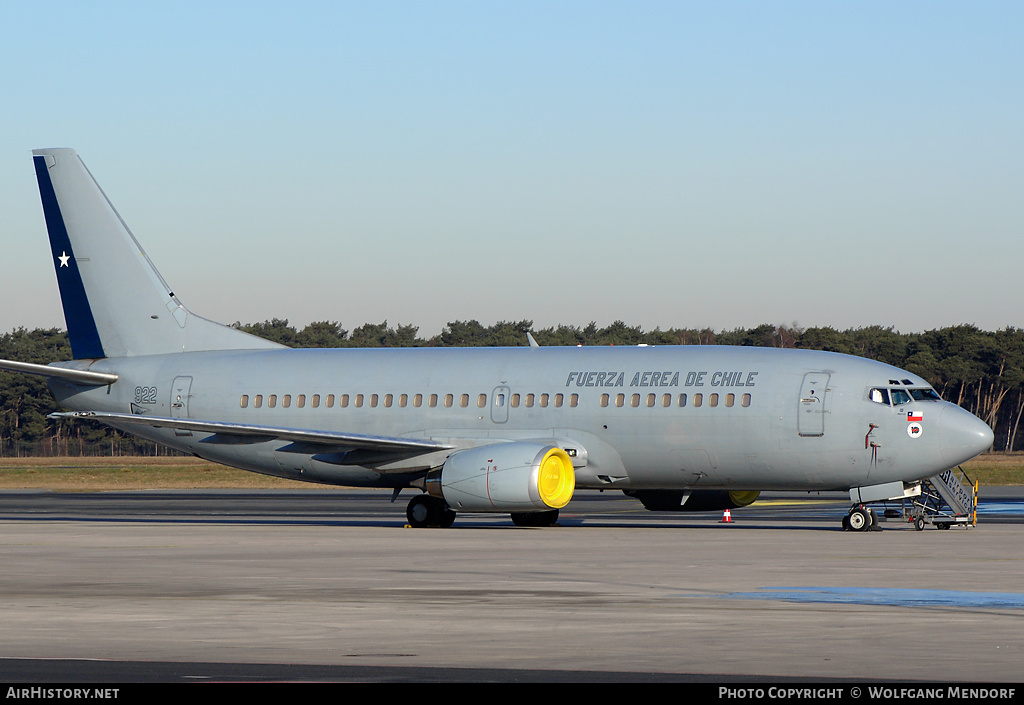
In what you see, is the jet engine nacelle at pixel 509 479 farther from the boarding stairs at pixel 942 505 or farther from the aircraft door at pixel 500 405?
the boarding stairs at pixel 942 505

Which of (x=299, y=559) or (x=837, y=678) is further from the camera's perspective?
(x=299, y=559)

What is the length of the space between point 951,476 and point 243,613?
23387mm

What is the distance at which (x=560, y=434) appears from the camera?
36.8 m

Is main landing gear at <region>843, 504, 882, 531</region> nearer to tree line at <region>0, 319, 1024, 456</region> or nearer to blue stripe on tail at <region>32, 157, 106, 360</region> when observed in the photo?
blue stripe on tail at <region>32, 157, 106, 360</region>

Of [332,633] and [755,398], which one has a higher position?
[755,398]

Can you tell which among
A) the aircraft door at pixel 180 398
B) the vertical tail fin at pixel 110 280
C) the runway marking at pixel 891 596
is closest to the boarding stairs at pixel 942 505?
the runway marking at pixel 891 596

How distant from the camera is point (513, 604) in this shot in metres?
18.0

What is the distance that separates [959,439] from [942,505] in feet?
12.3

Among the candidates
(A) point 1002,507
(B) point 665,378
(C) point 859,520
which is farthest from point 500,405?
(A) point 1002,507

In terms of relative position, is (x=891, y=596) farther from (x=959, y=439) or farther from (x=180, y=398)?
(x=180, y=398)

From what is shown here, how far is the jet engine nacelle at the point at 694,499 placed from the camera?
125 feet
